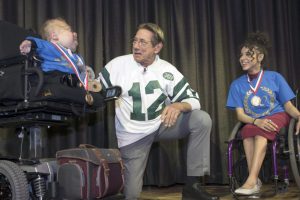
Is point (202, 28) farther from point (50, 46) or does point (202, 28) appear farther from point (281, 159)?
point (50, 46)

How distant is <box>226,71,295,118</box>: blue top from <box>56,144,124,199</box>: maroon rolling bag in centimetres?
109

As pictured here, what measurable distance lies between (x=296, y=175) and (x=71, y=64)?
138 centimetres

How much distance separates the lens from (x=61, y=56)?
2.00 meters

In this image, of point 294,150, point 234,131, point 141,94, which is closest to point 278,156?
point 294,150

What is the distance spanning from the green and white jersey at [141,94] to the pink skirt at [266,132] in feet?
1.36

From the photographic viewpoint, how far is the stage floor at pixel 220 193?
261 cm

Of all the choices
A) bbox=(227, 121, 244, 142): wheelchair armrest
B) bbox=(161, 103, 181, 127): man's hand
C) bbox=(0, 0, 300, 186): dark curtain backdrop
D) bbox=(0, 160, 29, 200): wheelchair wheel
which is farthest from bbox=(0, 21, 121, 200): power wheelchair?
bbox=(0, 0, 300, 186): dark curtain backdrop

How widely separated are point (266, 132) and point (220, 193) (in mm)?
591

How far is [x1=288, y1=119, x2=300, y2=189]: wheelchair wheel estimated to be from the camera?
2338 millimetres

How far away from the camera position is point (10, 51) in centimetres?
213

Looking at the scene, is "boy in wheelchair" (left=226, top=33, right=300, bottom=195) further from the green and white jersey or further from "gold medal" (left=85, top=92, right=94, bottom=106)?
"gold medal" (left=85, top=92, right=94, bottom=106)

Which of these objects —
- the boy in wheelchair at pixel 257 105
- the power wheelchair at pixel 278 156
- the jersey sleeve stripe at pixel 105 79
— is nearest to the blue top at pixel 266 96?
the boy in wheelchair at pixel 257 105

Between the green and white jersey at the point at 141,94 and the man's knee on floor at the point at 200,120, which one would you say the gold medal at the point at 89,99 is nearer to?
the green and white jersey at the point at 141,94

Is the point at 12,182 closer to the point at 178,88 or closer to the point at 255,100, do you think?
the point at 178,88
